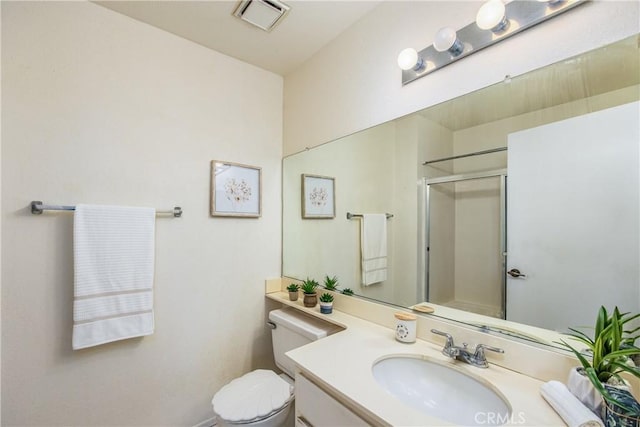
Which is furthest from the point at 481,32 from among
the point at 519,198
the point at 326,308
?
the point at 326,308

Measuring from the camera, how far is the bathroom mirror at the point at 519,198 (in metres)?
0.75

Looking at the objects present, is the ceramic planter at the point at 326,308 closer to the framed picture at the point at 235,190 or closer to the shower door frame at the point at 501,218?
the shower door frame at the point at 501,218

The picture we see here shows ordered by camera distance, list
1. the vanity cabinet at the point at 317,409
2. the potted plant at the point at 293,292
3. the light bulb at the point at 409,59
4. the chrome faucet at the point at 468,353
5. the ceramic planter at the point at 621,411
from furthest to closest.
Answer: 1. the potted plant at the point at 293,292
2. the light bulb at the point at 409,59
3. the chrome faucet at the point at 468,353
4. the vanity cabinet at the point at 317,409
5. the ceramic planter at the point at 621,411

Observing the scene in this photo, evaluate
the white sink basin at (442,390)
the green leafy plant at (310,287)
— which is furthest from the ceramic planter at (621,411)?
the green leafy plant at (310,287)

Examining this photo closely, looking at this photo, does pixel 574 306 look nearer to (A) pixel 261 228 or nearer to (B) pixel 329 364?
(B) pixel 329 364

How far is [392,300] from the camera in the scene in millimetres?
1269

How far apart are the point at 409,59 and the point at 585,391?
3.92 ft

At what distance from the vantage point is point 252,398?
1278 millimetres

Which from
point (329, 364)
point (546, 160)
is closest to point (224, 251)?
point (329, 364)

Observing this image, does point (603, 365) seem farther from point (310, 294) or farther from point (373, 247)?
point (310, 294)

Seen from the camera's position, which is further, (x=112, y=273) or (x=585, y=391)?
(x=112, y=273)

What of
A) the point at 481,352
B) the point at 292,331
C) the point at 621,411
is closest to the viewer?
the point at 621,411

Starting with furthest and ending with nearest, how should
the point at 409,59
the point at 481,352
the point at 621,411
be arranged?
the point at 409,59, the point at 481,352, the point at 621,411

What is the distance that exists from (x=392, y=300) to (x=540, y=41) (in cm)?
110
